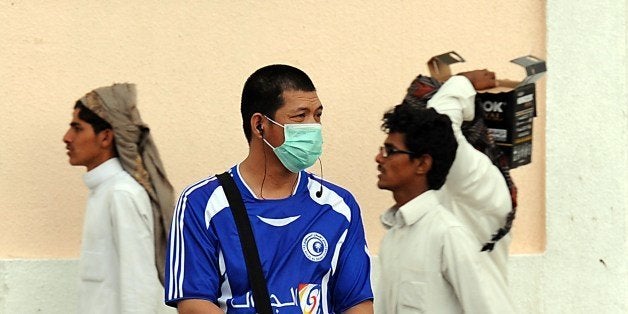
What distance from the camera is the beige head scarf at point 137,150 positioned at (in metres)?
5.52

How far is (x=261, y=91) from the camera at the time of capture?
12.7ft

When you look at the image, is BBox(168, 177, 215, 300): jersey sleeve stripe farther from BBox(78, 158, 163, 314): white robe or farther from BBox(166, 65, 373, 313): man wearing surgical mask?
BBox(78, 158, 163, 314): white robe

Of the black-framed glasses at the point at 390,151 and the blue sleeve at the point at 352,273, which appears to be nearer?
the blue sleeve at the point at 352,273

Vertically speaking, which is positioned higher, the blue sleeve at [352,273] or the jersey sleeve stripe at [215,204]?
the jersey sleeve stripe at [215,204]

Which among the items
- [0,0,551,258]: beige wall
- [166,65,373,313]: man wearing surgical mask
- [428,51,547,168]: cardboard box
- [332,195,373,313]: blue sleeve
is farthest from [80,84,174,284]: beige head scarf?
[332,195,373,313]: blue sleeve

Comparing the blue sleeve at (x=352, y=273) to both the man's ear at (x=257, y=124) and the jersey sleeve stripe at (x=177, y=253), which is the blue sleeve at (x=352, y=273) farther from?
the jersey sleeve stripe at (x=177, y=253)

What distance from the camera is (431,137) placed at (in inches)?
191

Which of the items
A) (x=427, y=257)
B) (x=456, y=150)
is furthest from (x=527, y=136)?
(x=427, y=257)

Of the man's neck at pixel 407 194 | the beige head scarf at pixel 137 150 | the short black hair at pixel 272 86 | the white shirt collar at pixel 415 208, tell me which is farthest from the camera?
the beige head scarf at pixel 137 150

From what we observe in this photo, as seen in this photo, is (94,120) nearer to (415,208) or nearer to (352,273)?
(415,208)

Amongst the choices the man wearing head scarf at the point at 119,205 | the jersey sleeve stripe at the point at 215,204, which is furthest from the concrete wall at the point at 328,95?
the jersey sleeve stripe at the point at 215,204

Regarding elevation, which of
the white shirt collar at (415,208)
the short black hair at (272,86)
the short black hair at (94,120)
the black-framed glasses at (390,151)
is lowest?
the white shirt collar at (415,208)

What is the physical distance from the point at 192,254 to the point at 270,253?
0.22 meters

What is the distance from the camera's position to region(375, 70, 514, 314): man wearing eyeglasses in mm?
4617
